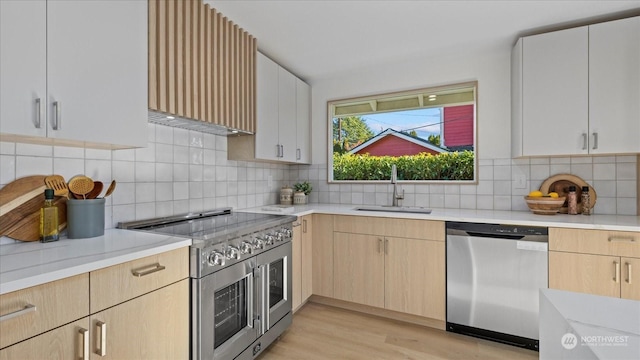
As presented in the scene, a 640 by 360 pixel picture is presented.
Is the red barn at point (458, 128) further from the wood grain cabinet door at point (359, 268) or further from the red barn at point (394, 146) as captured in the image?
the wood grain cabinet door at point (359, 268)

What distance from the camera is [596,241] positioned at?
6.10 ft

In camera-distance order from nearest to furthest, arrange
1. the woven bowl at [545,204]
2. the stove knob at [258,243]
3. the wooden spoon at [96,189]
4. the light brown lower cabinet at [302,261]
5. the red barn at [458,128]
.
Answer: the wooden spoon at [96,189]
the stove knob at [258,243]
the woven bowl at [545,204]
the light brown lower cabinet at [302,261]
the red barn at [458,128]

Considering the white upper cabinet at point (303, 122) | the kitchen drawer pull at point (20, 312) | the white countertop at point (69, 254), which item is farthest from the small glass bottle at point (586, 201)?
the kitchen drawer pull at point (20, 312)

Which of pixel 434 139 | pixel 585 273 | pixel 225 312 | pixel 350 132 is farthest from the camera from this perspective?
pixel 350 132

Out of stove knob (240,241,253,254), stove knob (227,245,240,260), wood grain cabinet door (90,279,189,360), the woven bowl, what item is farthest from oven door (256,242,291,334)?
the woven bowl

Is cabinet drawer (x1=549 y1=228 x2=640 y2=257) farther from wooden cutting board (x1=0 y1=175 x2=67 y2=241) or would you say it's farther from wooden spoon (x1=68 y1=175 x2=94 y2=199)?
wooden cutting board (x1=0 y1=175 x2=67 y2=241)

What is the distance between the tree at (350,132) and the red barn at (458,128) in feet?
2.56

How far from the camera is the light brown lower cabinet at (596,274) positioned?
5.87 ft

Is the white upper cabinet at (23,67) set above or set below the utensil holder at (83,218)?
above

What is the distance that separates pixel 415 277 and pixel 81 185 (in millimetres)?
2328

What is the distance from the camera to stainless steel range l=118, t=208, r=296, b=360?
4.81ft

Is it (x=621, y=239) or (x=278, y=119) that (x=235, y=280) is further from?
(x=621, y=239)

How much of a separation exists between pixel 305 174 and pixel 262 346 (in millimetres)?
1961

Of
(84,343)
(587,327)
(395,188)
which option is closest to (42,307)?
(84,343)
